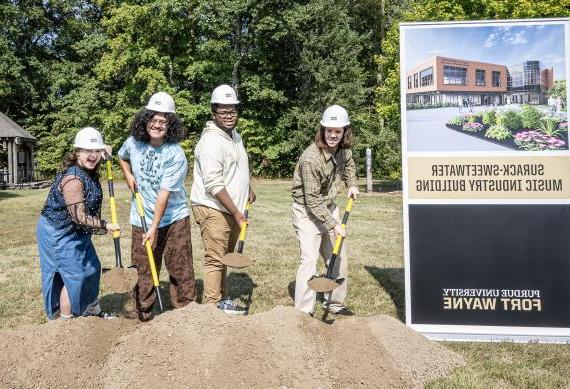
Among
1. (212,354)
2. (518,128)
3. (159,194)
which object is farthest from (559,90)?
(212,354)

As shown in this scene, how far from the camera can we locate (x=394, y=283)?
283 inches

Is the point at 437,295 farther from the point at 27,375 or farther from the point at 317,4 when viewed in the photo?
the point at 317,4

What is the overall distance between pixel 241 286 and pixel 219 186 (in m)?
2.66

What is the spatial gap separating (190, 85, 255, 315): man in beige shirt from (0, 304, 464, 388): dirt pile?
1.12 metres

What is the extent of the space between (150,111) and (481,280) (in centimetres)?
313

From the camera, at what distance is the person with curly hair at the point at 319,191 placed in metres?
5.02

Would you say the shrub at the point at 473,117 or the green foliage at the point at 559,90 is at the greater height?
the green foliage at the point at 559,90

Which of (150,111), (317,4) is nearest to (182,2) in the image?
(317,4)

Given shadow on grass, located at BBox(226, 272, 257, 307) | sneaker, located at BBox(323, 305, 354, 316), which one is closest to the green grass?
shadow on grass, located at BBox(226, 272, 257, 307)

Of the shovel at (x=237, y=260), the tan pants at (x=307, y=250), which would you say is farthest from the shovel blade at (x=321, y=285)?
the shovel at (x=237, y=260)

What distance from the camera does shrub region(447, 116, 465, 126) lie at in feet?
15.9

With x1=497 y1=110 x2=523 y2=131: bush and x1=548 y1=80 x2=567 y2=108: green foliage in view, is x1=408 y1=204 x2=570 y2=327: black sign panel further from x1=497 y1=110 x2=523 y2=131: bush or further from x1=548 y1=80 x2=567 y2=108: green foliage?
x1=548 y1=80 x2=567 y2=108: green foliage

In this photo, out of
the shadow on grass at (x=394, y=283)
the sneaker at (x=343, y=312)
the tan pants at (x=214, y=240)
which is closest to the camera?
the tan pants at (x=214, y=240)

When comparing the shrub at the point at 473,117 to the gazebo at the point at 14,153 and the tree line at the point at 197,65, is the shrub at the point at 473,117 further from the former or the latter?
the gazebo at the point at 14,153
